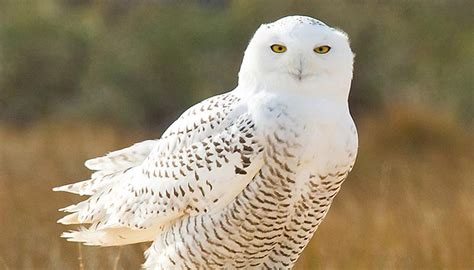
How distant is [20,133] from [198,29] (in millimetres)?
3171

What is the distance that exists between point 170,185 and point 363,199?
5.17m

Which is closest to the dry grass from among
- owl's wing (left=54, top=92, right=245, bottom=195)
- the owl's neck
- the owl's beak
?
owl's wing (left=54, top=92, right=245, bottom=195)

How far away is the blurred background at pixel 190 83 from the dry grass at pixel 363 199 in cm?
3

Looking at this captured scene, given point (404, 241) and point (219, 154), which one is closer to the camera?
point (219, 154)

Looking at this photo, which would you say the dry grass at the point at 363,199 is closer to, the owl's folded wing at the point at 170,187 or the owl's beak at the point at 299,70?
the owl's folded wing at the point at 170,187

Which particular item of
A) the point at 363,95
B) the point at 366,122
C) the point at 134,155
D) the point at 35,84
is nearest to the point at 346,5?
the point at 363,95

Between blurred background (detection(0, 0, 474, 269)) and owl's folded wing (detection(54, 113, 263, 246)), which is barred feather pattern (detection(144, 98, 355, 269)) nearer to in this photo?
owl's folded wing (detection(54, 113, 263, 246))

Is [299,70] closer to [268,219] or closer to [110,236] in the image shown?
[268,219]

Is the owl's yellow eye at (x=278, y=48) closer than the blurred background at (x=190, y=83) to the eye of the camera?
Yes

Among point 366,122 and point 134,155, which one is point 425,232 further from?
point 366,122

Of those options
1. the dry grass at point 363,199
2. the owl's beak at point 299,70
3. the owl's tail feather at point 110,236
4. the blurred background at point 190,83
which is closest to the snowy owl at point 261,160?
the owl's beak at point 299,70

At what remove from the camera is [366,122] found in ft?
38.4

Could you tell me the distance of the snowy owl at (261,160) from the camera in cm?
328

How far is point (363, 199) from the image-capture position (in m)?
8.64
